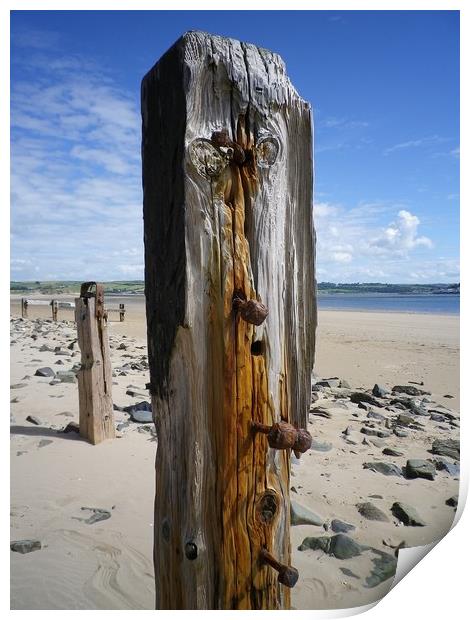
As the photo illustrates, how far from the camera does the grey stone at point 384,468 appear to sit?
17.3ft

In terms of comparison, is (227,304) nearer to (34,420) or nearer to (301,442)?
(301,442)

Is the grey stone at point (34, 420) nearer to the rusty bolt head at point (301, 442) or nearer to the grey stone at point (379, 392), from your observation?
the rusty bolt head at point (301, 442)

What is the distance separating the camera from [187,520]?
1556 millimetres

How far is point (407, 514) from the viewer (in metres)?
4.31

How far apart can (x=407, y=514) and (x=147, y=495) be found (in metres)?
2.57

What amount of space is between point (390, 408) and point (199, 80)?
770cm

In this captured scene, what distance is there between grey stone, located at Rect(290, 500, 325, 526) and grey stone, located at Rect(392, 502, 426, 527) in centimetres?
77

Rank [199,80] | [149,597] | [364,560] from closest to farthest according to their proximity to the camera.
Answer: [199,80], [149,597], [364,560]

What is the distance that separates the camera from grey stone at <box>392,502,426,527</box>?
422 cm

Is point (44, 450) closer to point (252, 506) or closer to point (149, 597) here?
point (149, 597)

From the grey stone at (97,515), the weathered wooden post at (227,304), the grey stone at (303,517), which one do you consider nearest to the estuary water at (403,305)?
the grey stone at (303,517)

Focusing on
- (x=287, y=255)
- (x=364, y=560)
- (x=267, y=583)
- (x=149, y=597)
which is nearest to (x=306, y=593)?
(x=364, y=560)

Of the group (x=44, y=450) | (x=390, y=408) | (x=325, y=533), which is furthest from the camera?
(x=390, y=408)

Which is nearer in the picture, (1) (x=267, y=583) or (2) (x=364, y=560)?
(1) (x=267, y=583)
